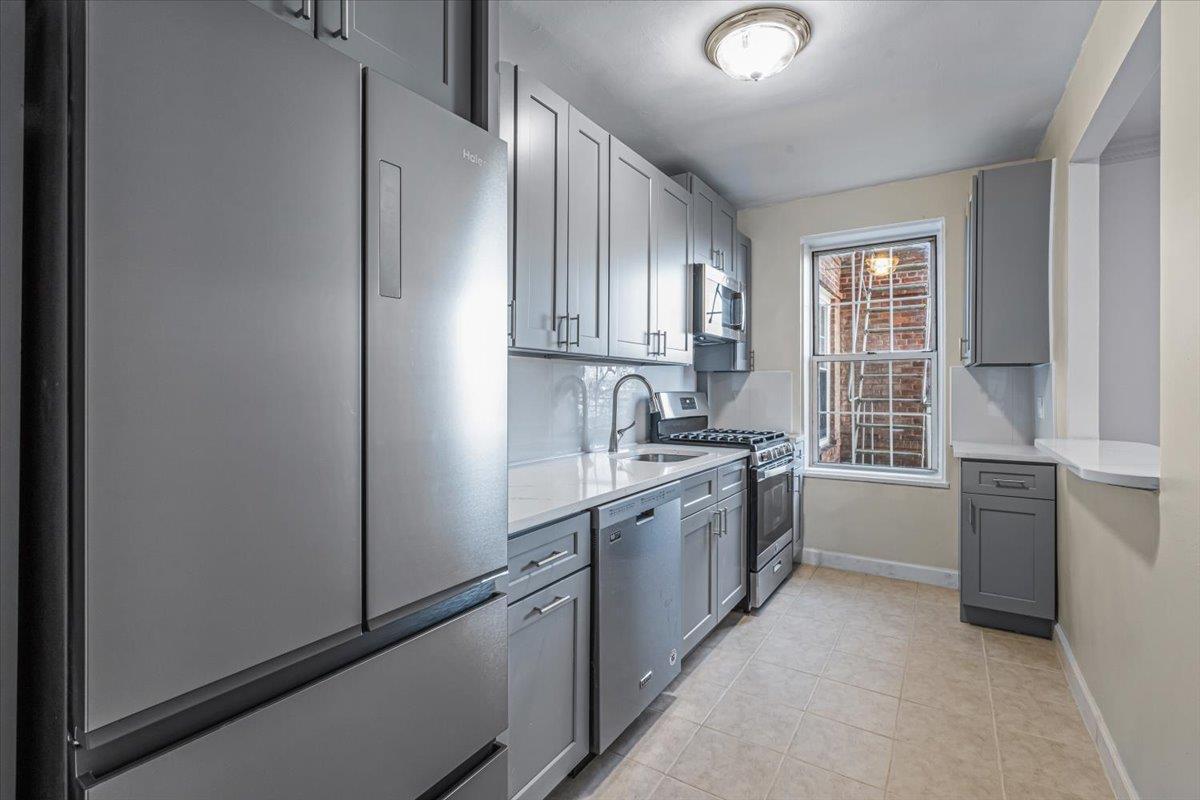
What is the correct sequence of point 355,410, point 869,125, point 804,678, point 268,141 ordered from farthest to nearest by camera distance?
point 869,125
point 804,678
point 355,410
point 268,141

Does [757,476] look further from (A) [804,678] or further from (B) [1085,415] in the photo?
(B) [1085,415]

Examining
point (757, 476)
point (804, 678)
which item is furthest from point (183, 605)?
point (757, 476)

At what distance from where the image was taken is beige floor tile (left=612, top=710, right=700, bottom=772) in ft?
6.22

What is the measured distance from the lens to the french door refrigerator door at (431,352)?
0.98 m

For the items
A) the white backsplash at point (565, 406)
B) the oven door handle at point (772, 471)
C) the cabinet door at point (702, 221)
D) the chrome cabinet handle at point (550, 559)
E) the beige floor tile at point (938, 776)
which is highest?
the cabinet door at point (702, 221)

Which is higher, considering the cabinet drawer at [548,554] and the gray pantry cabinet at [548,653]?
the cabinet drawer at [548,554]

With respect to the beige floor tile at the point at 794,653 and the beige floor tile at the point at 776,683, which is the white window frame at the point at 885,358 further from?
the beige floor tile at the point at 776,683

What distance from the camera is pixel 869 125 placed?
289cm

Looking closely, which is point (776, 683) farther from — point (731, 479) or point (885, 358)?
point (885, 358)

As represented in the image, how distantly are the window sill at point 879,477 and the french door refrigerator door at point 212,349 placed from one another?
11.8ft

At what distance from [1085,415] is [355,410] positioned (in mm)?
3050

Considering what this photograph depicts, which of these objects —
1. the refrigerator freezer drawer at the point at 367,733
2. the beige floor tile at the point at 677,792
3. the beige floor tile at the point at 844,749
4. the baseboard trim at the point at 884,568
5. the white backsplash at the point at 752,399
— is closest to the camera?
the refrigerator freezer drawer at the point at 367,733

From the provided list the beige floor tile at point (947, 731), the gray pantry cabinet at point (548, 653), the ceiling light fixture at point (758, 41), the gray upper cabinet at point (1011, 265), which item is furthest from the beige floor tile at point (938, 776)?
the ceiling light fixture at point (758, 41)

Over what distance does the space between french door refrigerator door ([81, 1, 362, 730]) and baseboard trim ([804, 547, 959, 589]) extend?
3.64 meters
